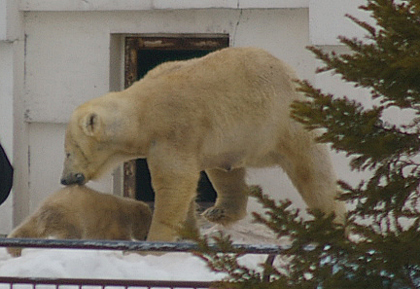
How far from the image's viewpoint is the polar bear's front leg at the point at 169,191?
5.73m

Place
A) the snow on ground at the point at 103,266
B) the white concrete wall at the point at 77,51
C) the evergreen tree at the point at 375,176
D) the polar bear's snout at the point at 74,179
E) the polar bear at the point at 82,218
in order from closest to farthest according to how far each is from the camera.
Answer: the evergreen tree at the point at 375,176 → the snow on ground at the point at 103,266 → the polar bear at the point at 82,218 → the polar bear's snout at the point at 74,179 → the white concrete wall at the point at 77,51

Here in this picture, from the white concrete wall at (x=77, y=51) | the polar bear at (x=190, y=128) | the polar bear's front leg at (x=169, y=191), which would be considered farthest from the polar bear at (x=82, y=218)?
the white concrete wall at (x=77, y=51)

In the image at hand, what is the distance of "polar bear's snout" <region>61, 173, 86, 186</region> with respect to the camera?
5844 millimetres

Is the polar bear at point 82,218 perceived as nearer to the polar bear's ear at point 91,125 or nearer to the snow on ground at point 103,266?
the snow on ground at point 103,266

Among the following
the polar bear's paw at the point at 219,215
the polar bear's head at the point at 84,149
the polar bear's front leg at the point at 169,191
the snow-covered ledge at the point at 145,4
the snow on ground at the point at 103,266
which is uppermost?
the snow-covered ledge at the point at 145,4

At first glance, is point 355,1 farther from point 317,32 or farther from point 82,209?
point 82,209

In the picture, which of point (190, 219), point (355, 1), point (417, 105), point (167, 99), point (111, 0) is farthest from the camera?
point (111, 0)

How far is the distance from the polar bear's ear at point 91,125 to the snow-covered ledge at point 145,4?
2.92m

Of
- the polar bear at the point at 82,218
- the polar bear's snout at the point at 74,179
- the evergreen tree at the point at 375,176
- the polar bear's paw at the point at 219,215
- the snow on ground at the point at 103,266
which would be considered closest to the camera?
the evergreen tree at the point at 375,176

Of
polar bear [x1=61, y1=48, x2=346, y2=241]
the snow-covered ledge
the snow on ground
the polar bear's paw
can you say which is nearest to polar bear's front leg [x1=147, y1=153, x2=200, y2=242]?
polar bear [x1=61, y1=48, x2=346, y2=241]

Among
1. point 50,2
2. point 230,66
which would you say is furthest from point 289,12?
point 230,66

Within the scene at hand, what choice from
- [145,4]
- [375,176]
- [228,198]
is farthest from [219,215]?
[375,176]

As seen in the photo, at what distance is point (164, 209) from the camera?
5793 mm

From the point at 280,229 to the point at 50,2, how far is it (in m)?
6.59
